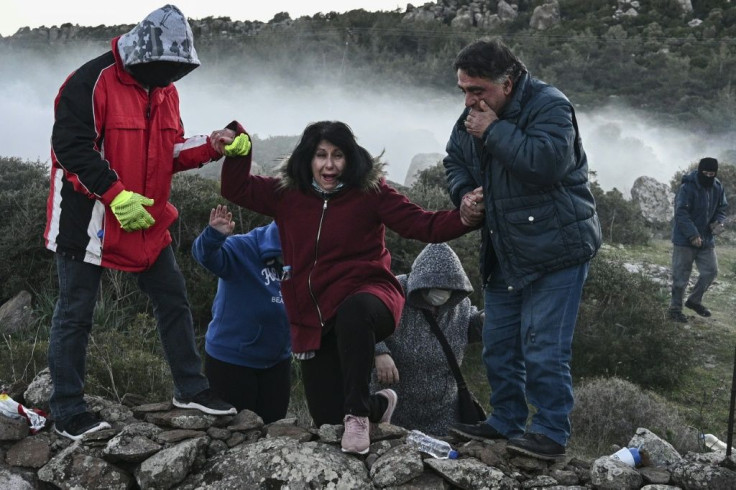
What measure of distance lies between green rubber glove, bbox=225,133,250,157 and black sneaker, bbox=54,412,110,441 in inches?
53.1

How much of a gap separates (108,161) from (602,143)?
25514 mm

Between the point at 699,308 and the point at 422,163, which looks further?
the point at 422,163

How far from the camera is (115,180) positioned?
3418mm

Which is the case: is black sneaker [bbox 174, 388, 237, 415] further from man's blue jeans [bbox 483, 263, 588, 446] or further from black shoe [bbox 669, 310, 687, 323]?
black shoe [bbox 669, 310, 687, 323]

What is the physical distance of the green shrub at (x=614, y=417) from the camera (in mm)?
6289

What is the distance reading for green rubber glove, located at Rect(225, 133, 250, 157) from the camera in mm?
3697

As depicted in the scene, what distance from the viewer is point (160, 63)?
11.6ft

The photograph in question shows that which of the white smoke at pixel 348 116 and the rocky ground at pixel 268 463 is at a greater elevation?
the rocky ground at pixel 268 463

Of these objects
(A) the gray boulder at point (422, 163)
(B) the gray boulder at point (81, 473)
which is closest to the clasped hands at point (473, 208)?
(B) the gray boulder at point (81, 473)

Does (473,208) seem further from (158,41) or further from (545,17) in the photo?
(545,17)

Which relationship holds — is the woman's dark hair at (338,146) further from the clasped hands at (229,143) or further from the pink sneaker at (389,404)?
the pink sneaker at (389,404)

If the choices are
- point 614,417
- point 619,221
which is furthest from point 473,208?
point 619,221

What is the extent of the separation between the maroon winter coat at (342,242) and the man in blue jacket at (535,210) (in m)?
0.26

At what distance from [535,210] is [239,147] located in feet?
4.38
